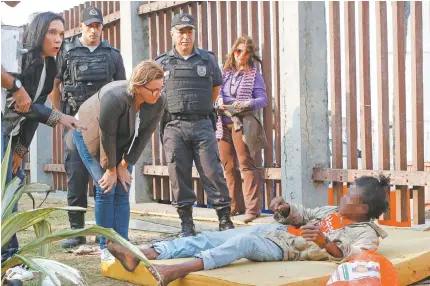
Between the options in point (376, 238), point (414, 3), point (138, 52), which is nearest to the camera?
point (376, 238)

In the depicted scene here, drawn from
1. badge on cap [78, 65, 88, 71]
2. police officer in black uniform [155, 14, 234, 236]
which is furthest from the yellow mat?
badge on cap [78, 65, 88, 71]

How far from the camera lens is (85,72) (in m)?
5.72

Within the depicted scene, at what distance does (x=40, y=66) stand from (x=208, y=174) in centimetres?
191

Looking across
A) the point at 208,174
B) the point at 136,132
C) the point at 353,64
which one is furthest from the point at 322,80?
the point at 136,132

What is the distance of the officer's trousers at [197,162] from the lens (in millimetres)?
5711

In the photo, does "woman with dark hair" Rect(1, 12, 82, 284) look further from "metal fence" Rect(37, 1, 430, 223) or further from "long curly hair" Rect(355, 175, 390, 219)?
"metal fence" Rect(37, 1, 430, 223)

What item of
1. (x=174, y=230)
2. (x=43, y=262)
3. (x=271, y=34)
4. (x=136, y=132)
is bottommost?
(x=174, y=230)

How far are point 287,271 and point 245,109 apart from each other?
2.96 m

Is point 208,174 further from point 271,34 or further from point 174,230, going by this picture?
point 271,34

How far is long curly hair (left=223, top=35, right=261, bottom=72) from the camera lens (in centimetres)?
647

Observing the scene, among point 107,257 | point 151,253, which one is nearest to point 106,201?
point 107,257

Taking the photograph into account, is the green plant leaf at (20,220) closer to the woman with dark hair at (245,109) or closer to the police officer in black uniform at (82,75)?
the police officer in black uniform at (82,75)

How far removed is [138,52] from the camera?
331 inches

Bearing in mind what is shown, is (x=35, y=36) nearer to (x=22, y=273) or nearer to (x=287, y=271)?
(x=22, y=273)
